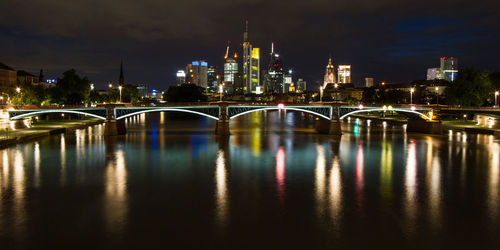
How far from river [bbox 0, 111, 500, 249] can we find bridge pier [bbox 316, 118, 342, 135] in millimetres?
20572

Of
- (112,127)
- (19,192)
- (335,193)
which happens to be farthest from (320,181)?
(112,127)

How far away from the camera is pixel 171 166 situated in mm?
38156

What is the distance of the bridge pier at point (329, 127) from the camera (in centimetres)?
6999

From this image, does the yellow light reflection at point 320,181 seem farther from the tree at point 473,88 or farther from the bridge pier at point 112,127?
the tree at point 473,88

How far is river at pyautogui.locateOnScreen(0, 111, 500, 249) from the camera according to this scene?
63.0ft

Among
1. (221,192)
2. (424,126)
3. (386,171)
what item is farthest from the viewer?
(424,126)

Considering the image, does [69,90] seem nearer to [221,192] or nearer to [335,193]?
[221,192]

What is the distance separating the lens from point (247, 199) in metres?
26.1

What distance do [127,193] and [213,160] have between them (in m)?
15.3

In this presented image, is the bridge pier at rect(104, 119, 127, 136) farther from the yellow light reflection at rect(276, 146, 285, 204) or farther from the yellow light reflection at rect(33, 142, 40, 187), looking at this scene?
the yellow light reflection at rect(276, 146, 285, 204)

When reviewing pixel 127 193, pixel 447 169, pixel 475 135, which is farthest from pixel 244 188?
pixel 475 135

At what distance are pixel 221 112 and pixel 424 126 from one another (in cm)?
3936

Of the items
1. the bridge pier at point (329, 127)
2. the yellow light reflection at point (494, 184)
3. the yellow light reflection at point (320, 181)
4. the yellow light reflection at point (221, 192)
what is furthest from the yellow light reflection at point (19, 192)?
the bridge pier at point (329, 127)

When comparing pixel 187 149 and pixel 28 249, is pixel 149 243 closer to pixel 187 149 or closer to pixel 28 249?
pixel 28 249
